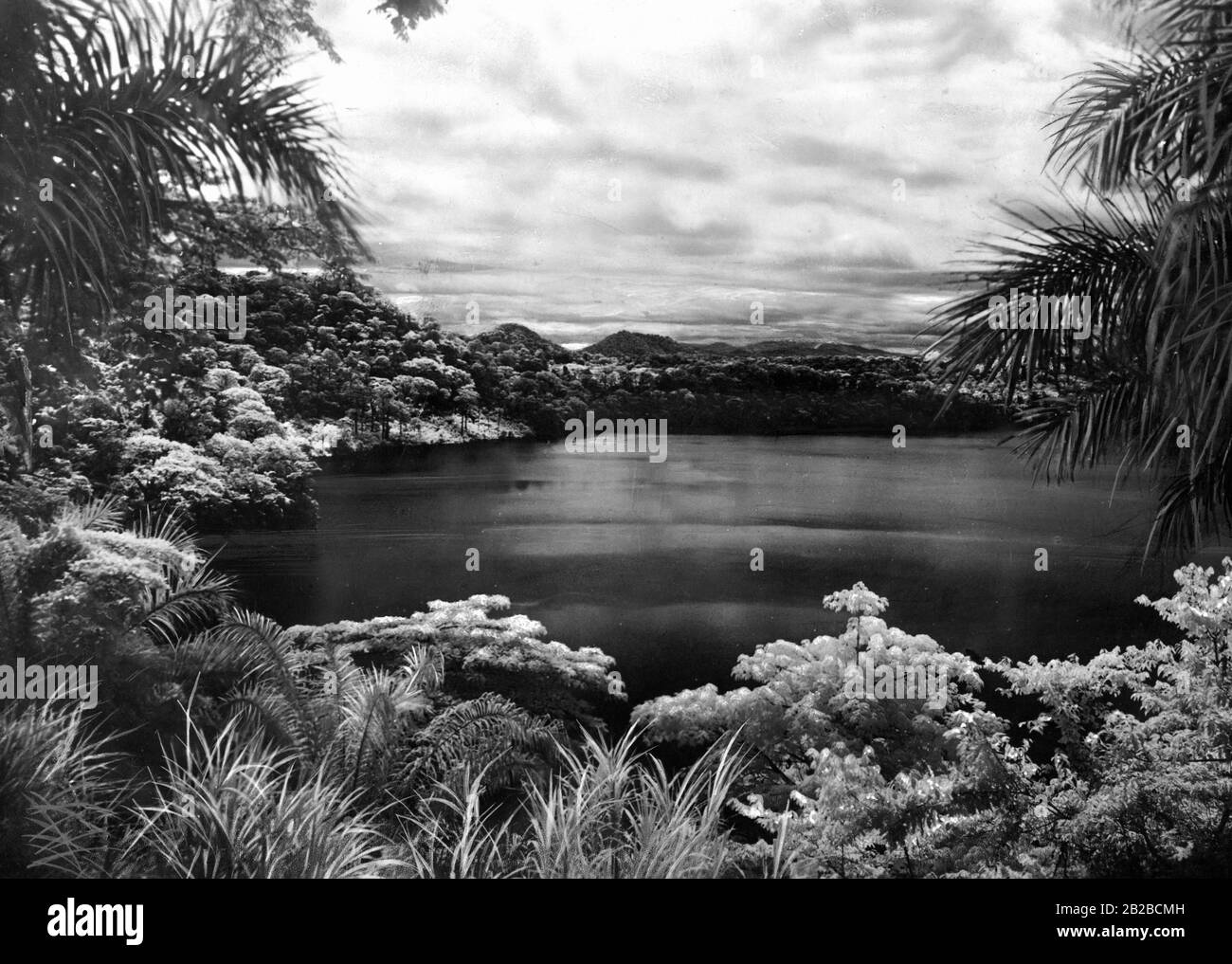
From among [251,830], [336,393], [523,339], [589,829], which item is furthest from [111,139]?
[589,829]

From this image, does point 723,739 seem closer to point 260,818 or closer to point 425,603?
point 425,603

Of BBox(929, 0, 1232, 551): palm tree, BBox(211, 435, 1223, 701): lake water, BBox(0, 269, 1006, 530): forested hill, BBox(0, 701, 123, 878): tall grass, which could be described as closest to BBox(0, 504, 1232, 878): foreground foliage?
BBox(0, 701, 123, 878): tall grass

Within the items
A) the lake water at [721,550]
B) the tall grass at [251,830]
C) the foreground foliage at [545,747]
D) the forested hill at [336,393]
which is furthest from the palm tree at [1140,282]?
the tall grass at [251,830]

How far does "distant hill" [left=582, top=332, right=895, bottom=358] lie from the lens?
502cm

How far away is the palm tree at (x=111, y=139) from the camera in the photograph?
14.1 ft

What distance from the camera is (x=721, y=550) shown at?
4926 millimetres

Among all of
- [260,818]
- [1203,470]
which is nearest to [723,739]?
[260,818]

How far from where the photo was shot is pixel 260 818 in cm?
401

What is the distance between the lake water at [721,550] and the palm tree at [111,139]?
1449mm

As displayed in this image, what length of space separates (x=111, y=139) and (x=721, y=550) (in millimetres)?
3530

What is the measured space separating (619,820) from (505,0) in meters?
4.08

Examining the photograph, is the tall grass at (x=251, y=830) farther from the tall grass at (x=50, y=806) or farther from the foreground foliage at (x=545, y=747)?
the tall grass at (x=50, y=806)

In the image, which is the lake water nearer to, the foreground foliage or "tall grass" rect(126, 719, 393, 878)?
the foreground foliage

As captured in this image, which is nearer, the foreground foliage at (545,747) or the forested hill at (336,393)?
the foreground foliage at (545,747)
